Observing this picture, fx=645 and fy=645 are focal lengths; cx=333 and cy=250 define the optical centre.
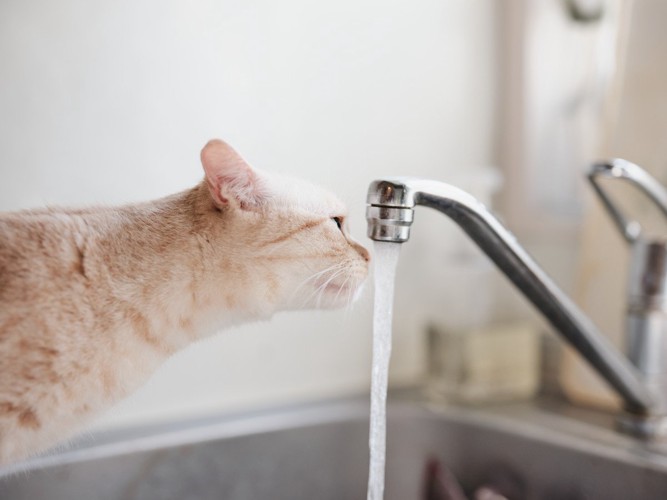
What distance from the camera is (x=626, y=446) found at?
78 cm

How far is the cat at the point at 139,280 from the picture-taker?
43 cm

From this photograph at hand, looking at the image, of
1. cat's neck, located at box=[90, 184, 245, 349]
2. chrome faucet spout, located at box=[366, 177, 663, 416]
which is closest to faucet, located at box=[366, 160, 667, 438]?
chrome faucet spout, located at box=[366, 177, 663, 416]

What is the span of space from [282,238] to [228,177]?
0.22ft

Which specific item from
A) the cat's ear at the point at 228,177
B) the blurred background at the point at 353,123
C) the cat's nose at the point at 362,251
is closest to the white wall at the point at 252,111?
the blurred background at the point at 353,123

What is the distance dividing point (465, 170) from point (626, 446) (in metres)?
0.49

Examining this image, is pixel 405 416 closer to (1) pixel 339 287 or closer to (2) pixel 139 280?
(1) pixel 339 287

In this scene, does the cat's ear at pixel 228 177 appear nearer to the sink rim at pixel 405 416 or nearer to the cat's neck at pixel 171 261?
the cat's neck at pixel 171 261

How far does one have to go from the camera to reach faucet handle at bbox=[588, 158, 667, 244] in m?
0.71

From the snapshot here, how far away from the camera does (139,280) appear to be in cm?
47

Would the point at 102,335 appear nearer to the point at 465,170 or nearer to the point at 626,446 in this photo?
the point at 626,446

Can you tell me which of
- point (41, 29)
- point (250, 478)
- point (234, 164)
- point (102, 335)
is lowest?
point (250, 478)

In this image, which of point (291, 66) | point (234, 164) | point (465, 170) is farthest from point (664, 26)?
point (234, 164)

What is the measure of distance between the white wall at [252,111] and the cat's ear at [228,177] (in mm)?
225

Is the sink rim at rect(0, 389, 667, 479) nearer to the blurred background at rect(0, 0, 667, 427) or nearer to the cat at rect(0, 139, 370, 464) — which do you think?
the blurred background at rect(0, 0, 667, 427)
